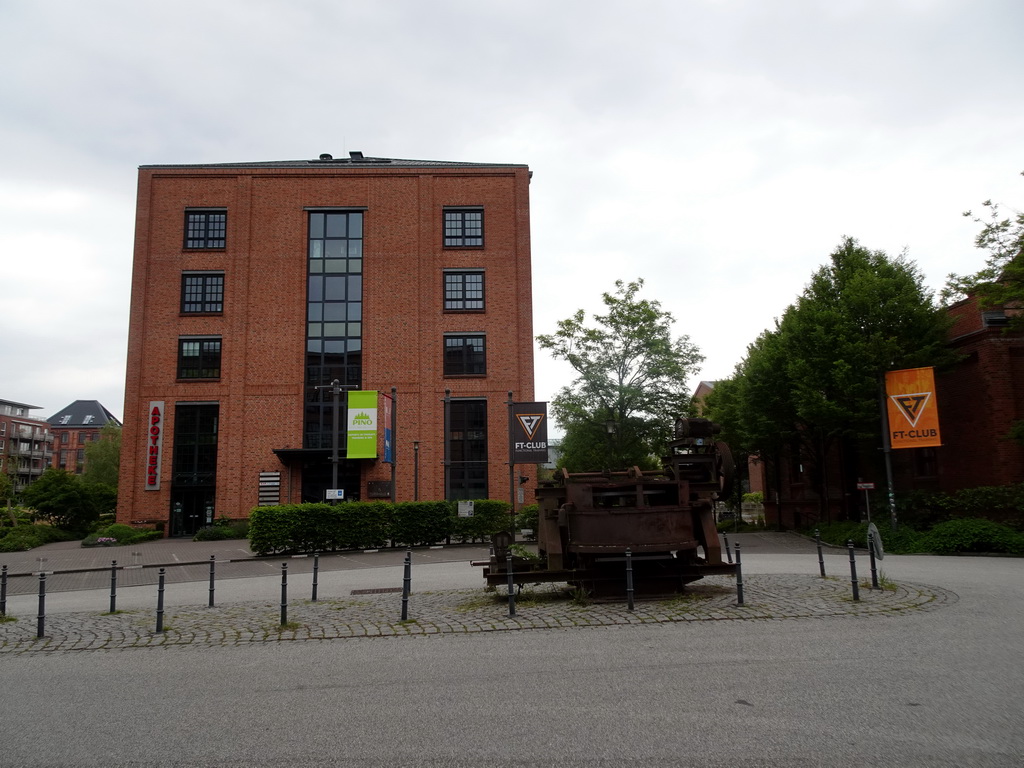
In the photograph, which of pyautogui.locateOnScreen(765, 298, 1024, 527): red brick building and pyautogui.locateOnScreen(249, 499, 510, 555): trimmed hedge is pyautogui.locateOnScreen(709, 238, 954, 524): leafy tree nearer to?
pyautogui.locateOnScreen(765, 298, 1024, 527): red brick building

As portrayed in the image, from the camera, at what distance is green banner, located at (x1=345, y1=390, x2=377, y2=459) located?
29562 millimetres

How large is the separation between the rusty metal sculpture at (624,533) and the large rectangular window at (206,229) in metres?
32.5

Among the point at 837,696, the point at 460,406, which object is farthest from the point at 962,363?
the point at 837,696

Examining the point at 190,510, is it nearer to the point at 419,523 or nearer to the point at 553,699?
the point at 419,523

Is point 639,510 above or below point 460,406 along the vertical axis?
below

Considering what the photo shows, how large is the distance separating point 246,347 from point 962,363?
3113 centimetres

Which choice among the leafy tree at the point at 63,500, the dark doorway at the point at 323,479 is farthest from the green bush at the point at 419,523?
the leafy tree at the point at 63,500

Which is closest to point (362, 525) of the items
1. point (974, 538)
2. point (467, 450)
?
point (467, 450)

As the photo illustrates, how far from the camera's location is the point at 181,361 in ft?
123

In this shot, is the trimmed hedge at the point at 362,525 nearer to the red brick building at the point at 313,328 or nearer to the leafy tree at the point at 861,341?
the red brick building at the point at 313,328

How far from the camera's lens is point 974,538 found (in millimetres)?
20844

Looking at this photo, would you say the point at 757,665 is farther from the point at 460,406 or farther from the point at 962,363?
the point at 460,406

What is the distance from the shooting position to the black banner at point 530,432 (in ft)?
88.0

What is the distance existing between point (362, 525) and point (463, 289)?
16711 millimetres
